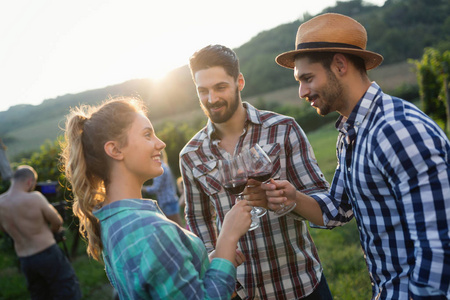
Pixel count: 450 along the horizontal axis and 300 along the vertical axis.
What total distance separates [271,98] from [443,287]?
163 ft

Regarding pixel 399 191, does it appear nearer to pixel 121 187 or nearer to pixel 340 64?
pixel 340 64

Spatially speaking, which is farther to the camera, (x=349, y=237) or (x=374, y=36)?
(x=374, y=36)

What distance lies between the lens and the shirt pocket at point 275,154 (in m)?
2.43

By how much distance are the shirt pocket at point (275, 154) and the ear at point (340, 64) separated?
0.74 m

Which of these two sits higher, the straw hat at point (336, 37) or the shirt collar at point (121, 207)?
the straw hat at point (336, 37)

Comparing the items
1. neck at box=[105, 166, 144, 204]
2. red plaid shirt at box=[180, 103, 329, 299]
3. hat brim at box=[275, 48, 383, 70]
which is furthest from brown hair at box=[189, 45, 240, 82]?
neck at box=[105, 166, 144, 204]

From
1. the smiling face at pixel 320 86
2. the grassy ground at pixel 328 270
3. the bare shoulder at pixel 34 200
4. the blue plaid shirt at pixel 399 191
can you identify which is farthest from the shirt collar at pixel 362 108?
the bare shoulder at pixel 34 200

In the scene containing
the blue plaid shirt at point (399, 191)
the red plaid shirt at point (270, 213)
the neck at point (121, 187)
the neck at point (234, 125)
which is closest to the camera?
the blue plaid shirt at point (399, 191)

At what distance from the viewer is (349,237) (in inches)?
243

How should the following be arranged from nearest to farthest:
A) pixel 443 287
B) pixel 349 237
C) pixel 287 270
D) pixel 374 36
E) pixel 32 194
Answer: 1. pixel 443 287
2. pixel 287 270
3. pixel 32 194
4. pixel 349 237
5. pixel 374 36

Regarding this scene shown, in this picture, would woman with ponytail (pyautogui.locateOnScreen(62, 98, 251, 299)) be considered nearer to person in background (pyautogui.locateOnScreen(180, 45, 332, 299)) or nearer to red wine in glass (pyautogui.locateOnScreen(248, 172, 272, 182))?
red wine in glass (pyautogui.locateOnScreen(248, 172, 272, 182))

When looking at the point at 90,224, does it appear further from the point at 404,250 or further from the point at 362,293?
the point at 362,293

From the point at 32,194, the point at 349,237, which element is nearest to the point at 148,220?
the point at 32,194

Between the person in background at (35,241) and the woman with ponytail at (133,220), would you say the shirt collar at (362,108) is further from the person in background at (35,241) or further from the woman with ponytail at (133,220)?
the person in background at (35,241)
